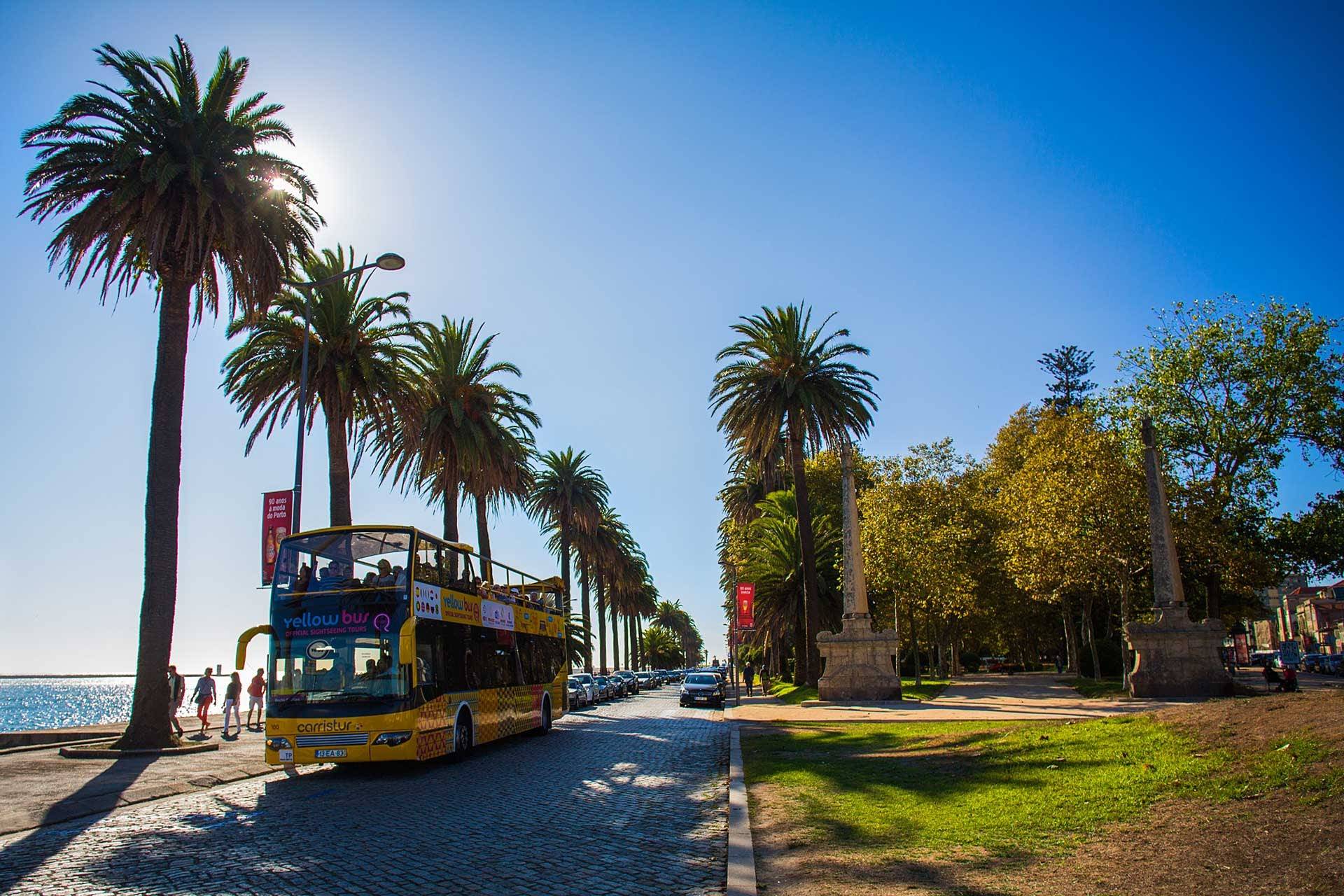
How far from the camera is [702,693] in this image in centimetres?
3897

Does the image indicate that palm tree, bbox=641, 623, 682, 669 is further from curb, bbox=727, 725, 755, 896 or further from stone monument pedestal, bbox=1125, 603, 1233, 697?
curb, bbox=727, 725, 755, 896

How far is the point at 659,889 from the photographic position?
7.01 m

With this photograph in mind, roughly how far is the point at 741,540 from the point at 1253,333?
97.9 ft

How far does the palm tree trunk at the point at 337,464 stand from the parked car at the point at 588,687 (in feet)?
58.4

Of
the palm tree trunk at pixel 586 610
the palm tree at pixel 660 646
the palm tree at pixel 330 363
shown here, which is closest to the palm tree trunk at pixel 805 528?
the palm tree at pixel 330 363

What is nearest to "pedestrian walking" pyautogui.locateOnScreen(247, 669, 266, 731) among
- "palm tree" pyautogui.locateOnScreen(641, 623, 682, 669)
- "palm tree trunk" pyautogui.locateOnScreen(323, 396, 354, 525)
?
"palm tree trunk" pyautogui.locateOnScreen(323, 396, 354, 525)

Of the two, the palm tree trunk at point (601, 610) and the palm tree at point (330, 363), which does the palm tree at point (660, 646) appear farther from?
the palm tree at point (330, 363)

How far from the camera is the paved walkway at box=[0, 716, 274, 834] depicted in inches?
457

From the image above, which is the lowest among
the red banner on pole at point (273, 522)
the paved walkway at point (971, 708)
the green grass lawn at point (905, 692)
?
the green grass lawn at point (905, 692)

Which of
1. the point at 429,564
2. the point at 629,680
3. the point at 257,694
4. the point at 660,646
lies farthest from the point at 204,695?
the point at 660,646

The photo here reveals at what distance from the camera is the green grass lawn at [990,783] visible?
25.8 ft

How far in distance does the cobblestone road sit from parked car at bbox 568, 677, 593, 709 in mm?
24950

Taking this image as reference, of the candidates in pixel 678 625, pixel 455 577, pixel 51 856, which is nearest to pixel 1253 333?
pixel 455 577

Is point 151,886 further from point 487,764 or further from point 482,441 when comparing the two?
point 482,441
